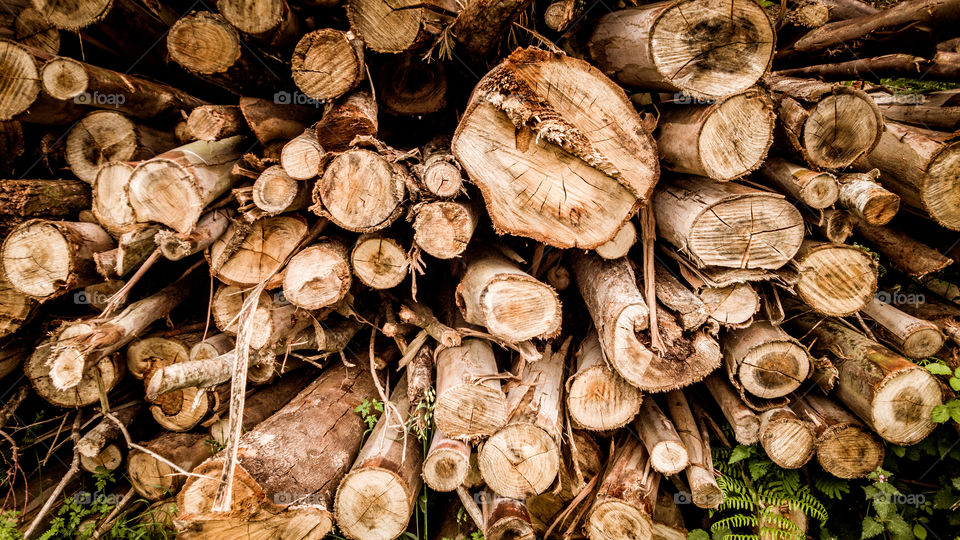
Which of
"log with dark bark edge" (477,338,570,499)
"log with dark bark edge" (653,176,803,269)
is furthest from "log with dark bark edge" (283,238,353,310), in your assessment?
"log with dark bark edge" (653,176,803,269)

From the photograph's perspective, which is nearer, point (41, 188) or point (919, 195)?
point (919, 195)

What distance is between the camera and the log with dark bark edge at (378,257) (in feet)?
7.64

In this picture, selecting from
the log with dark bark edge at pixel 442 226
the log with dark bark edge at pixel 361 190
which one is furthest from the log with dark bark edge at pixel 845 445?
the log with dark bark edge at pixel 361 190

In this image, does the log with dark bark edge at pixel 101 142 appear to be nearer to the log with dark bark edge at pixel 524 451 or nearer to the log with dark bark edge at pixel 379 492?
the log with dark bark edge at pixel 379 492

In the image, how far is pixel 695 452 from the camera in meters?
2.50

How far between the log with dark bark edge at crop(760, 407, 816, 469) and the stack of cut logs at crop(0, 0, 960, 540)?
15mm

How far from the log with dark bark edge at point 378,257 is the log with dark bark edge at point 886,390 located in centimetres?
238

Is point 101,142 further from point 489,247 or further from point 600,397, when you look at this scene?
point 600,397

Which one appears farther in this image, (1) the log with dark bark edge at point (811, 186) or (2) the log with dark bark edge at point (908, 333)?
(2) the log with dark bark edge at point (908, 333)

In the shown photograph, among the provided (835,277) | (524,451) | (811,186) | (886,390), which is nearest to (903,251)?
(835,277)

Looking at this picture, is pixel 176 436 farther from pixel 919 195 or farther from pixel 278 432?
pixel 919 195

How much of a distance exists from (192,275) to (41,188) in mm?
939

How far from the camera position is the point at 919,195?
232 cm

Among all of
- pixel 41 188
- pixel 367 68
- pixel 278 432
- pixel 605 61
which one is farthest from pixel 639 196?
pixel 41 188
